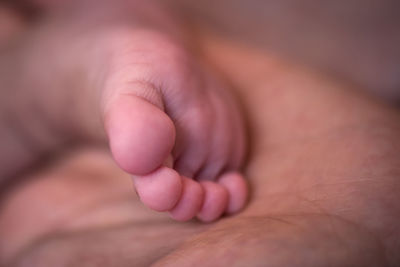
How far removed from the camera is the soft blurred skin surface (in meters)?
0.40

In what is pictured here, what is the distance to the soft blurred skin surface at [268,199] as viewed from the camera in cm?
40

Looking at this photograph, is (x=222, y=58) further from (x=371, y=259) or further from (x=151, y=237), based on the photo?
(x=371, y=259)

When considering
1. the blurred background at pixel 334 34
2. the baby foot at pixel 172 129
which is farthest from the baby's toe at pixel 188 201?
the blurred background at pixel 334 34

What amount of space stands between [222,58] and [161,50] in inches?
12.7

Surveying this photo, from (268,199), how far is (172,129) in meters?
0.15

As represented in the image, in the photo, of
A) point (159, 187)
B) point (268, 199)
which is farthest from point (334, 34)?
point (159, 187)

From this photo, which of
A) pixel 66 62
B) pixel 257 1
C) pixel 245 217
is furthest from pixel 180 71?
pixel 257 1

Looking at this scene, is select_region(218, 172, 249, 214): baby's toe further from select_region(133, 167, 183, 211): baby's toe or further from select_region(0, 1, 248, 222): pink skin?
select_region(133, 167, 183, 211): baby's toe

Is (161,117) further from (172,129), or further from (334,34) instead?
(334,34)

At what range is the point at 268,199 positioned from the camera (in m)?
0.51

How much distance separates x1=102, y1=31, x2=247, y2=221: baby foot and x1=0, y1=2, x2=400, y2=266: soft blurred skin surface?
0.04 meters

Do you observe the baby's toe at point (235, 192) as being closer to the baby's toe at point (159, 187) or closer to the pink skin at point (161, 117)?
the pink skin at point (161, 117)

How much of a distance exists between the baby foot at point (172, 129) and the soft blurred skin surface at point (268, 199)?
0.04 m

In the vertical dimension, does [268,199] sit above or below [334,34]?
below
